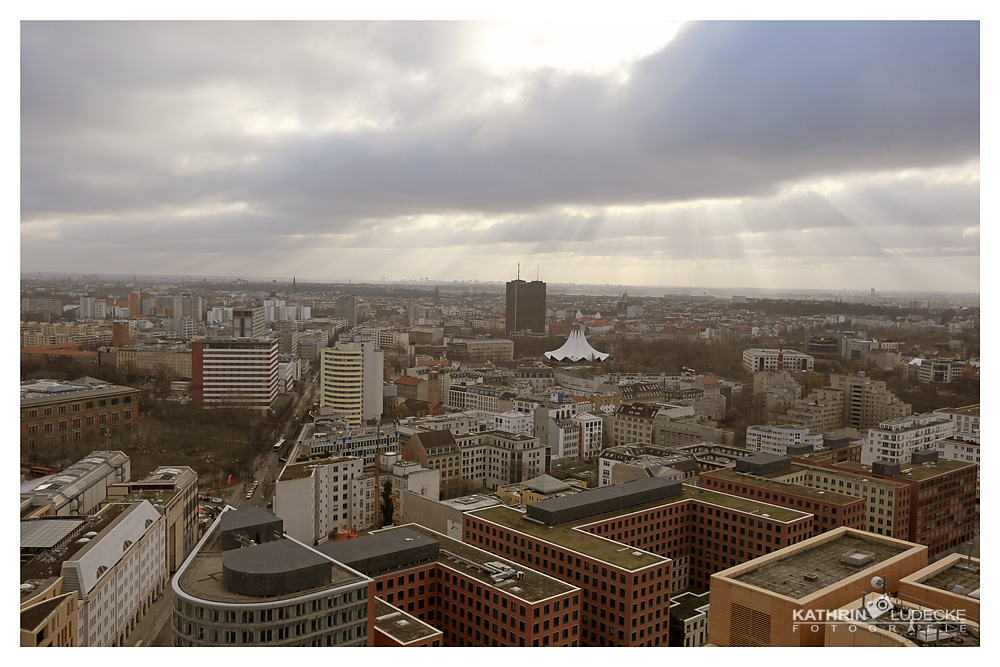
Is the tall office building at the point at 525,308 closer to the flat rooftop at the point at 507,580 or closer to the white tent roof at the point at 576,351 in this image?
the white tent roof at the point at 576,351

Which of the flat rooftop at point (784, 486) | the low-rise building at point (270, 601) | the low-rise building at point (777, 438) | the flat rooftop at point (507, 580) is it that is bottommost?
the low-rise building at point (777, 438)

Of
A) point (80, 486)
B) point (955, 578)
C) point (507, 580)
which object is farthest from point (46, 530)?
point (955, 578)

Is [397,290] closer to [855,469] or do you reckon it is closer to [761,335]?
[761,335]

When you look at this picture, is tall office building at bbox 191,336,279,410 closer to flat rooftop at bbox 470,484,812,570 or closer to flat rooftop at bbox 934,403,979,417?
flat rooftop at bbox 470,484,812,570

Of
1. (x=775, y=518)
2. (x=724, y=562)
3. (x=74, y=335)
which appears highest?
(x=74, y=335)

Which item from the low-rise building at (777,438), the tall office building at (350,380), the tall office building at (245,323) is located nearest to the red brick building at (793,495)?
the low-rise building at (777,438)

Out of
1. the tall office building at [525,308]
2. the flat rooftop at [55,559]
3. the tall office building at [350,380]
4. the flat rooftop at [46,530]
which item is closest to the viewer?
the flat rooftop at [55,559]

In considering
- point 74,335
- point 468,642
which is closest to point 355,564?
point 468,642
